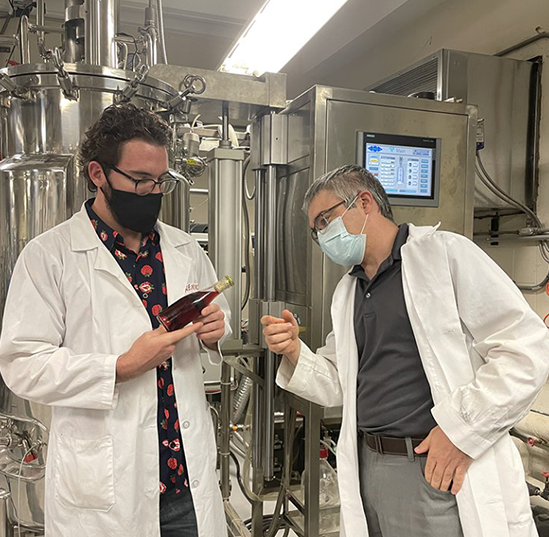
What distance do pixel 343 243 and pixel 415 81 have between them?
6.13 feet

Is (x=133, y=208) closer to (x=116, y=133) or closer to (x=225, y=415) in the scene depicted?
(x=116, y=133)

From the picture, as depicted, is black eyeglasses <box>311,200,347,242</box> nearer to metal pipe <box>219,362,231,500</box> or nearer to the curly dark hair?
the curly dark hair

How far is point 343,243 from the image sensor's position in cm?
141

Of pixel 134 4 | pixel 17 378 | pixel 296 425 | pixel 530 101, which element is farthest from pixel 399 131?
pixel 134 4

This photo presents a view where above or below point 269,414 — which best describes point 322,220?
above

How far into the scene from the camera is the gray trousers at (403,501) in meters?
1.26

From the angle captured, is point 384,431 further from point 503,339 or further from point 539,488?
point 539,488

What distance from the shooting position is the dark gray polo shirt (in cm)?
130

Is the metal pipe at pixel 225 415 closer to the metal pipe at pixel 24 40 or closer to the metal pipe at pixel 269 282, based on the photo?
the metal pipe at pixel 269 282

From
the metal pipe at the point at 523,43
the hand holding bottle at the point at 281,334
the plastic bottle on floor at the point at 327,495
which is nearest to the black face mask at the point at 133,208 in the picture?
the hand holding bottle at the point at 281,334

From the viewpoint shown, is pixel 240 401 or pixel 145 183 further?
pixel 240 401

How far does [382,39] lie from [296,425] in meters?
3.08

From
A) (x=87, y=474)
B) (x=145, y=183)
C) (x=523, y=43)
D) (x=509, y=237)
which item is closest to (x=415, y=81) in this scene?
(x=523, y=43)

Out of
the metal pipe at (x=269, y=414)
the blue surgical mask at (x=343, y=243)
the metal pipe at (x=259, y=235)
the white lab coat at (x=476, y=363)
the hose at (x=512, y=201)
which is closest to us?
the white lab coat at (x=476, y=363)
